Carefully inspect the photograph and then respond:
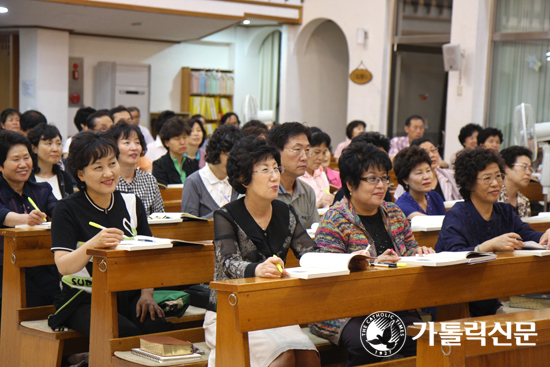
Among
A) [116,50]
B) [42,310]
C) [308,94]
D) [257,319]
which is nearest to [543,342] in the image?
[257,319]

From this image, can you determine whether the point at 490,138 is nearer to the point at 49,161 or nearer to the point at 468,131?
the point at 468,131

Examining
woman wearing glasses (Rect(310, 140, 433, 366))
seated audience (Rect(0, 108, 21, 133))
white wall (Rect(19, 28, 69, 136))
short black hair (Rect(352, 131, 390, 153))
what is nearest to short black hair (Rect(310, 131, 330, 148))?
short black hair (Rect(352, 131, 390, 153))

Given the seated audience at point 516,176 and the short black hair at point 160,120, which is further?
the short black hair at point 160,120

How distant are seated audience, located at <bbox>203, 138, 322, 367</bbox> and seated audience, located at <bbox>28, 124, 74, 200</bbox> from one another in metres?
1.99

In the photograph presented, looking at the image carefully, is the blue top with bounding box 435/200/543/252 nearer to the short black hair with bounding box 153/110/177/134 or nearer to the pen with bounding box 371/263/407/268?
the pen with bounding box 371/263/407/268

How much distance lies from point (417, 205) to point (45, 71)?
7.85 metres

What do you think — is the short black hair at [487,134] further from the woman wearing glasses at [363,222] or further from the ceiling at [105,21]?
the ceiling at [105,21]

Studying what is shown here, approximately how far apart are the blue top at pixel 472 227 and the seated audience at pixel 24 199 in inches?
83.0

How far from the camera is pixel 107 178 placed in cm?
310

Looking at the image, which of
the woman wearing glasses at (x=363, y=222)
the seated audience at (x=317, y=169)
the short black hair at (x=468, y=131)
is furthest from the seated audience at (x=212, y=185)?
the short black hair at (x=468, y=131)

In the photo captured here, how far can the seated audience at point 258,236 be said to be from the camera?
261cm

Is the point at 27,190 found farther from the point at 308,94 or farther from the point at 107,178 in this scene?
the point at 308,94

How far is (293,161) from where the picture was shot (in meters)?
3.87

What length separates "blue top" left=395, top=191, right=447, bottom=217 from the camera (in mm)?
4520
